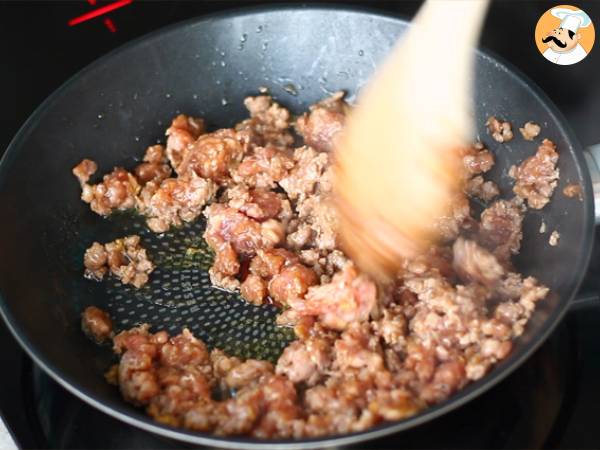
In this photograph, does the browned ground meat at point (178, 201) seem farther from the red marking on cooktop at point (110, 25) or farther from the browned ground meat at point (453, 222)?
the red marking on cooktop at point (110, 25)

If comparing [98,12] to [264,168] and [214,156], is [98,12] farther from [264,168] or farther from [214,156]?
[264,168]

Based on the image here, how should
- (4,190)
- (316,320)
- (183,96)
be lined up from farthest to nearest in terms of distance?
(183,96) → (4,190) → (316,320)

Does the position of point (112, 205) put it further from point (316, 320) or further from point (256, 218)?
point (316, 320)

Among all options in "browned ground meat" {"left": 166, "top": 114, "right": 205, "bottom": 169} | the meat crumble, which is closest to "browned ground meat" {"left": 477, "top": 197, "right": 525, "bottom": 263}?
the meat crumble

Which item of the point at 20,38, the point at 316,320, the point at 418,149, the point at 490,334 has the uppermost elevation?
the point at 20,38

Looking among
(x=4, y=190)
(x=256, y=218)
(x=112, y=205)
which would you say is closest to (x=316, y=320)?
(x=256, y=218)
